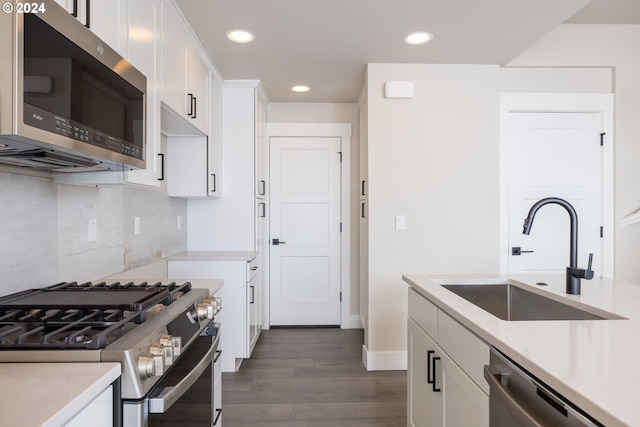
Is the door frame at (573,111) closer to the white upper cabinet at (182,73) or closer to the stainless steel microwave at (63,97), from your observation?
the white upper cabinet at (182,73)

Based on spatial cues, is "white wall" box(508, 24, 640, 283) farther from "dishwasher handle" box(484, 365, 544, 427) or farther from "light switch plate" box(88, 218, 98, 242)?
"light switch plate" box(88, 218, 98, 242)

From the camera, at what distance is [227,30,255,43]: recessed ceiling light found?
253 cm

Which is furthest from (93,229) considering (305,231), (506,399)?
(305,231)

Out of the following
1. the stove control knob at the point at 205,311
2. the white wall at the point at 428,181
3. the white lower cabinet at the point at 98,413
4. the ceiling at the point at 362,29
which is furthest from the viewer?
the white wall at the point at 428,181

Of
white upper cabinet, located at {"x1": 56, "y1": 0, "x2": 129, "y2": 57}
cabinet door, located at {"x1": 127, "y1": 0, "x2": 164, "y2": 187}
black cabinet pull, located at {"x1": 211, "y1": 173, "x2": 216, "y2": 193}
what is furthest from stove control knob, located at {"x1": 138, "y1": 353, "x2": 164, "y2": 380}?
black cabinet pull, located at {"x1": 211, "y1": 173, "x2": 216, "y2": 193}

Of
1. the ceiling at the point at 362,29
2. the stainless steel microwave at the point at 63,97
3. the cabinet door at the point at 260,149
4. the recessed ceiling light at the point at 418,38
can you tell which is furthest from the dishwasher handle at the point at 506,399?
the cabinet door at the point at 260,149

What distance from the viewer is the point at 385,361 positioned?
3080 millimetres

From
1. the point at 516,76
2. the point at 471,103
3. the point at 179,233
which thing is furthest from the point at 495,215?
the point at 179,233

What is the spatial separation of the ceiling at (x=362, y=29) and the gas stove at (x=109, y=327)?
1635 millimetres

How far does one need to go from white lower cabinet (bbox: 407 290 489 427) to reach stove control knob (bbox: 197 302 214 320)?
0.92 metres

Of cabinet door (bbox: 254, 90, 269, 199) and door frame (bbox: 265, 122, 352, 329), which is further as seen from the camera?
door frame (bbox: 265, 122, 352, 329)

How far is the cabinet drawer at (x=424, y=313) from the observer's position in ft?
5.25

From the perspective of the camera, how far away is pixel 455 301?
1.44 m

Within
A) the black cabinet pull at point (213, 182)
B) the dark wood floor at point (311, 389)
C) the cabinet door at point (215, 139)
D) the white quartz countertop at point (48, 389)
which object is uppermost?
the cabinet door at point (215, 139)
